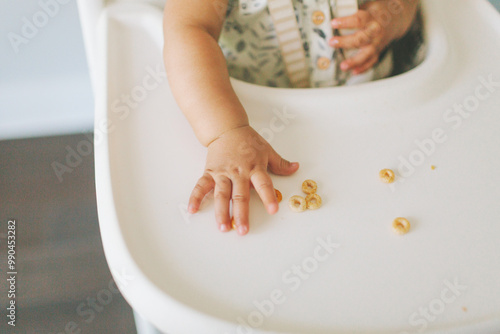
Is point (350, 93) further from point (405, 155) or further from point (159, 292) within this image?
point (159, 292)

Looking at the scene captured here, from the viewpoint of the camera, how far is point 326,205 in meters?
0.42

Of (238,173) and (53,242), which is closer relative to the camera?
(238,173)

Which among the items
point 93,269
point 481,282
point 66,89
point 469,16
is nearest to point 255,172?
point 481,282

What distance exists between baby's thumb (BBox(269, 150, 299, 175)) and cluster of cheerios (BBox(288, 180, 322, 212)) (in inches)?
0.9

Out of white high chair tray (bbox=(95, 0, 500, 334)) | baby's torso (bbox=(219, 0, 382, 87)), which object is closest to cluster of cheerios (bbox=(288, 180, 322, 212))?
white high chair tray (bbox=(95, 0, 500, 334))

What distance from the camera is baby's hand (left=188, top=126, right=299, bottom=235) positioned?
1.35 ft

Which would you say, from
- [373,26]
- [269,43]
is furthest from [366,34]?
[269,43]

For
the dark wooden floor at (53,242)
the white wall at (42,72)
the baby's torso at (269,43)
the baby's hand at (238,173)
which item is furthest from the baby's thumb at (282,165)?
the white wall at (42,72)

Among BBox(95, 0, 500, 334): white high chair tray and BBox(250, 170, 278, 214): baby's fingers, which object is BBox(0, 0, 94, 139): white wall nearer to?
BBox(95, 0, 500, 334): white high chair tray

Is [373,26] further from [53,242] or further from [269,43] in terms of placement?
[53,242]

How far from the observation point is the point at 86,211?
0.91 m

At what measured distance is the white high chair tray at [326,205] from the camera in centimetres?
35

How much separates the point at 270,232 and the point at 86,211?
0.62 metres

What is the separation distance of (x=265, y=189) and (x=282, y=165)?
0.12 feet
